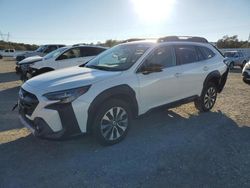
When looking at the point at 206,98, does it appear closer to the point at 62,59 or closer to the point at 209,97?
the point at 209,97

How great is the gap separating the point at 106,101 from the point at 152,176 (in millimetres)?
1393

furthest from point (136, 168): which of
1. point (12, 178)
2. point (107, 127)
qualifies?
point (12, 178)

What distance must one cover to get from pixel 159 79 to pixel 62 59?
616cm

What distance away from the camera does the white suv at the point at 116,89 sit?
→ 12.3ft

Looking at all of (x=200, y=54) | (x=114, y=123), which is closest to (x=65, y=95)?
(x=114, y=123)

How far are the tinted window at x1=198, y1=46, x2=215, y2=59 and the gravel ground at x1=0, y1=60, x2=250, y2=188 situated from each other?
1.63 m

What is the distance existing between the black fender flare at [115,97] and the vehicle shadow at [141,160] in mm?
583

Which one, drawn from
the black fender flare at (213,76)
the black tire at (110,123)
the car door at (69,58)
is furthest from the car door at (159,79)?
the car door at (69,58)

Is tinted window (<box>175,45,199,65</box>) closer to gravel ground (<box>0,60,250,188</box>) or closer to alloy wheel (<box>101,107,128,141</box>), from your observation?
gravel ground (<box>0,60,250,188</box>)

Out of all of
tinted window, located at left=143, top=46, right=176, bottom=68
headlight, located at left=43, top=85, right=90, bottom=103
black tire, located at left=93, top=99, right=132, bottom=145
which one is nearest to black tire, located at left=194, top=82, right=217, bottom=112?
tinted window, located at left=143, top=46, right=176, bottom=68

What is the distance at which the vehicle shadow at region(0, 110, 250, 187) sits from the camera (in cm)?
333

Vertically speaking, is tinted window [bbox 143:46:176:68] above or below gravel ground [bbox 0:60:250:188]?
above

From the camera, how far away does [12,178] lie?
133 inches

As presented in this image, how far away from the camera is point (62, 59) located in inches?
393
